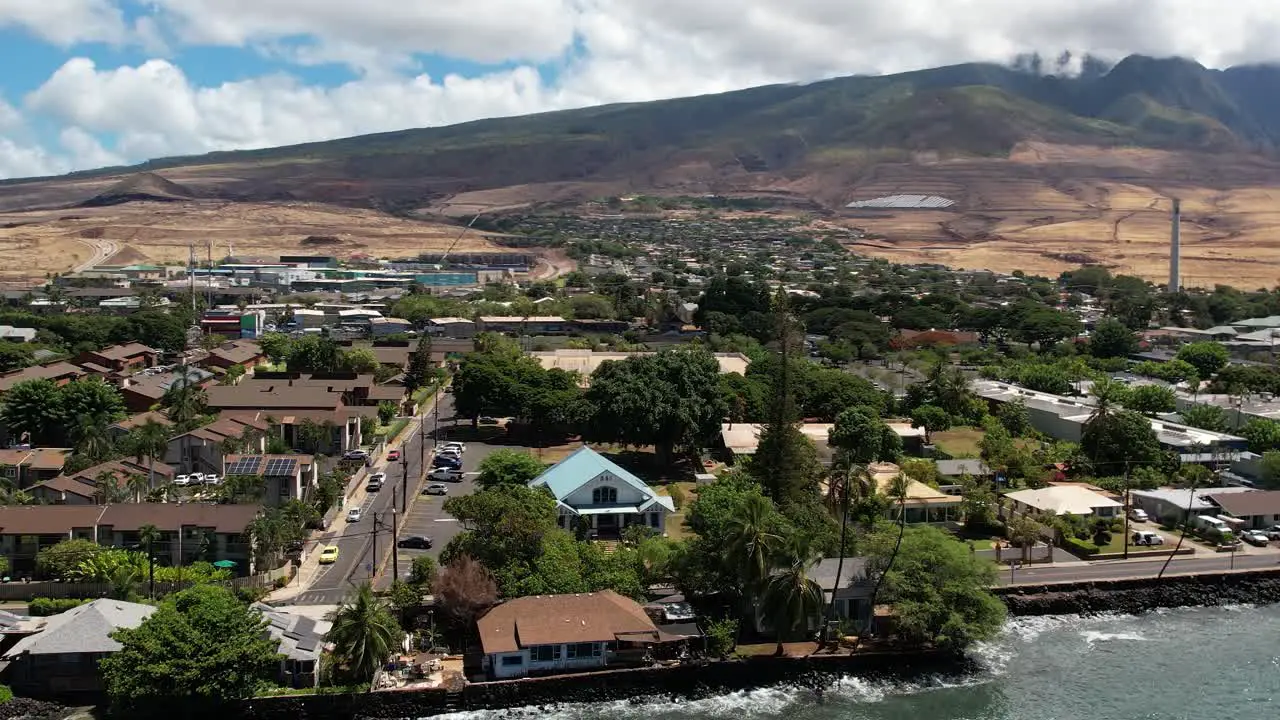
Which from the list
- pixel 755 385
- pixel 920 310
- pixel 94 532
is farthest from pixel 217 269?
pixel 94 532

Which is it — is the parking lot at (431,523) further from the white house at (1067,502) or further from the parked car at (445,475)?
the white house at (1067,502)

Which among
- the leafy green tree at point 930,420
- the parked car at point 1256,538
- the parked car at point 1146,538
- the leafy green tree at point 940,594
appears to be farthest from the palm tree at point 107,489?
the parked car at point 1256,538

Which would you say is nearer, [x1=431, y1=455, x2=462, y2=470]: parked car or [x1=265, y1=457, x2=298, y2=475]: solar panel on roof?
[x1=265, y1=457, x2=298, y2=475]: solar panel on roof

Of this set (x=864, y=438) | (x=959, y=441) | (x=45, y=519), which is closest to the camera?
(x=45, y=519)

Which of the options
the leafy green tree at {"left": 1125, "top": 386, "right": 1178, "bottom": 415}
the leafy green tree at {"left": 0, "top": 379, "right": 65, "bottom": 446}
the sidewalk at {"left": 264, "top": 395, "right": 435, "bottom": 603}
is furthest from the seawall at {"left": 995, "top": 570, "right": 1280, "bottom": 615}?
the leafy green tree at {"left": 0, "top": 379, "right": 65, "bottom": 446}

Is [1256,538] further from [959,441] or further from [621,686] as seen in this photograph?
[621,686]

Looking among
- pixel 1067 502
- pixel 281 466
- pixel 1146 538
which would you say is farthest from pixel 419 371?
pixel 1146 538

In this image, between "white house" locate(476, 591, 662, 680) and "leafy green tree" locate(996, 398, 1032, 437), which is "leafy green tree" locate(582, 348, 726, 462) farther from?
"white house" locate(476, 591, 662, 680)
